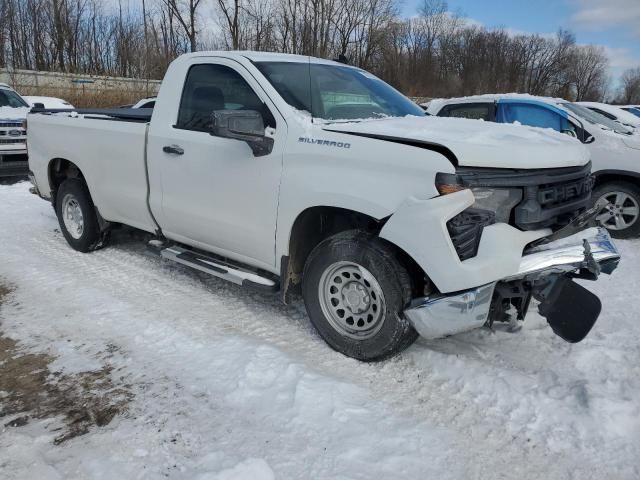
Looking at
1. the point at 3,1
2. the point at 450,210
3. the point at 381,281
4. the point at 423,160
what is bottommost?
the point at 381,281

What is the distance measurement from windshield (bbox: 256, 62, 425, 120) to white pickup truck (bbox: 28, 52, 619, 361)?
0.02m

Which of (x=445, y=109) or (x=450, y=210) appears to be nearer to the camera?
(x=450, y=210)

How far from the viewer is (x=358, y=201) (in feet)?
10.8

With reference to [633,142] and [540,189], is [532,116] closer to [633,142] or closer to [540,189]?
[633,142]

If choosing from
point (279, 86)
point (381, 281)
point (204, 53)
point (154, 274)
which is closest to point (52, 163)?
point (154, 274)

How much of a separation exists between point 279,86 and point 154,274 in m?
2.40

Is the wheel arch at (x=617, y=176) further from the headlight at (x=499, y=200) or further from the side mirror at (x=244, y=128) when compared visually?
the side mirror at (x=244, y=128)

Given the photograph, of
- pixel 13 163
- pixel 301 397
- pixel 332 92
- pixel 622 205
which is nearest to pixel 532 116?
pixel 622 205

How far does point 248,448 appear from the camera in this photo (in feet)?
9.07

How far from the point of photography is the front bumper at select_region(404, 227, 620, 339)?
3.03m

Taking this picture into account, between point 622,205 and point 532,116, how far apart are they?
1.77 m

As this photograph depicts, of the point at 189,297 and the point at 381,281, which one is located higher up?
the point at 381,281

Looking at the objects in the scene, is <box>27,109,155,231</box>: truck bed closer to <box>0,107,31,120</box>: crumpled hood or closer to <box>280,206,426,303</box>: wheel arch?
<box>280,206,426,303</box>: wheel arch

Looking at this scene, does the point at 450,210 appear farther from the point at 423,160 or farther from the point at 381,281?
the point at 381,281
